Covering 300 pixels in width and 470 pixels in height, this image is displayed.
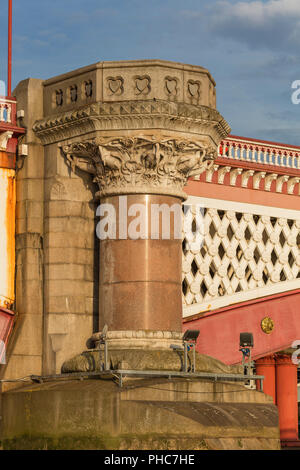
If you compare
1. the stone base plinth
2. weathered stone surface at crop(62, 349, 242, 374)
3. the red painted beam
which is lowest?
weathered stone surface at crop(62, 349, 242, 374)

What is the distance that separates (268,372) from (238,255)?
7079 millimetres

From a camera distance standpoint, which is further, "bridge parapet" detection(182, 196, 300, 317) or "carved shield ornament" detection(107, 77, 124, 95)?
"bridge parapet" detection(182, 196, 300, 317)

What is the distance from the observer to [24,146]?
2400cm

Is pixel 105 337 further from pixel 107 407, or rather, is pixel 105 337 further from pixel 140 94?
pixel 140 94

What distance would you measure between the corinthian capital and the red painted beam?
4.73 meters

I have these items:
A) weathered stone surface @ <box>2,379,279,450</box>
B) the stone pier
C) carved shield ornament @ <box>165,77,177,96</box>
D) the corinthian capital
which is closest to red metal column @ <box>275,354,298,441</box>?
the stone pier

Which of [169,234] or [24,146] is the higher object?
[24,146]

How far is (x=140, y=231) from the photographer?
75.5ft

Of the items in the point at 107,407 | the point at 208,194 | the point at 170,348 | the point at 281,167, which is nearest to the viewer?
the point at 107,407

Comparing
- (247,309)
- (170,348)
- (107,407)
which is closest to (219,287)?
(247,309)

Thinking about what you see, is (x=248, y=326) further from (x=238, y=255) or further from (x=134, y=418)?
(x=134, y=418)

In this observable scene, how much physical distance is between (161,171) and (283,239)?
7.53m

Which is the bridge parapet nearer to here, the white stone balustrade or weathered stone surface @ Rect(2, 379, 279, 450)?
the white stone balustrade

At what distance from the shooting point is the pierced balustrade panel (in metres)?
27.2
